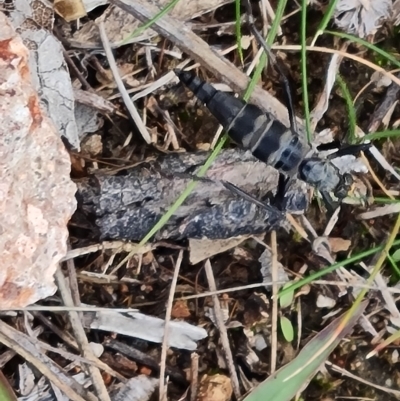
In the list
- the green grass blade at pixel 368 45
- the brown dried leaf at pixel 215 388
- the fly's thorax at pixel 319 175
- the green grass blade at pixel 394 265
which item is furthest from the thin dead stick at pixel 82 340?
the green grass blade at pixel 368 45

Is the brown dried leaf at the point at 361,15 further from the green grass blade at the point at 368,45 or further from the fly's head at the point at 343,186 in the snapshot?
the fly's head at the point at 343,186

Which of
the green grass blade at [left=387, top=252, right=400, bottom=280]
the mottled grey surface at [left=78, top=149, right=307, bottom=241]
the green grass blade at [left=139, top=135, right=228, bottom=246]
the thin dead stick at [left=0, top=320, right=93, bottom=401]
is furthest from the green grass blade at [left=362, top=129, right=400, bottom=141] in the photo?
the thin dead stick at [left=0, top=320, right=93, bottom=401]

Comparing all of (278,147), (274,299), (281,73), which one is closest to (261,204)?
(278,147)

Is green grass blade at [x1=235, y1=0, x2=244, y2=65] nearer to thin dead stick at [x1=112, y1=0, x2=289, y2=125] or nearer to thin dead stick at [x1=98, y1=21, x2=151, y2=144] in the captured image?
thin dead stick at [x1=112, y1=0, x2=289, y2=125]

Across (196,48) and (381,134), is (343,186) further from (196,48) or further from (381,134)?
(196,48)

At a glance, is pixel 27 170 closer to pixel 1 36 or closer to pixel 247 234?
pixel 1 36

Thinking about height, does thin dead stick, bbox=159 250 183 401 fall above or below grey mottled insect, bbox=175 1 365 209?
below
